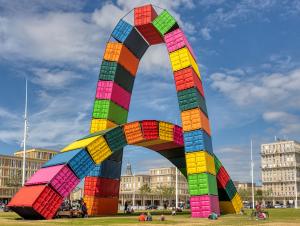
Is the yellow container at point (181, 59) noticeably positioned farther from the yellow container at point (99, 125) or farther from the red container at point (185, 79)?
the yellow container at point (99, 125)

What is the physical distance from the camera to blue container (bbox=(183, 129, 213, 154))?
137 feet

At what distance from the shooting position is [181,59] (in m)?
44.1

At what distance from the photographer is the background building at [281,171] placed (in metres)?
176

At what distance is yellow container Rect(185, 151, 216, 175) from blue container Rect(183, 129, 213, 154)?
471mm

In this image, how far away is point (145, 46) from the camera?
5162 centimetres

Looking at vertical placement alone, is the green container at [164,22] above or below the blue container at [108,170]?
above

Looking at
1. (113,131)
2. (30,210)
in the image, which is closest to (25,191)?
(30,210)

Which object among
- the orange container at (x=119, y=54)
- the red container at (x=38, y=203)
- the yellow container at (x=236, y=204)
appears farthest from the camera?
the yellow container at (x=236, y=204)

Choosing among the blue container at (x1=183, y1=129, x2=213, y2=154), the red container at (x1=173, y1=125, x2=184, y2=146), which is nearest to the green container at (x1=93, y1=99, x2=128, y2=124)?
the red container at (x1=173, y1=125, x2=184, y2=146)

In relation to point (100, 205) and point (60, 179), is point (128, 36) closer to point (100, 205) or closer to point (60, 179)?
point (100, 205)

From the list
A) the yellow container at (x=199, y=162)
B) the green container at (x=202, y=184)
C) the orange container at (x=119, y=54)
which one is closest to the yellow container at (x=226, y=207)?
the green container at (x=202, y=184)

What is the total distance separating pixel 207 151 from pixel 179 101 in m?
5.70

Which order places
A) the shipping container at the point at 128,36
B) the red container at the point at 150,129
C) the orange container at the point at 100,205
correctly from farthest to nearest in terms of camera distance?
the shipping container at the point at 128,36 → the orange container at the point at 100,205 → the red container at the point at 150,129

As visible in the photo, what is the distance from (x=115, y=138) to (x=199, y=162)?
26.9 ft
